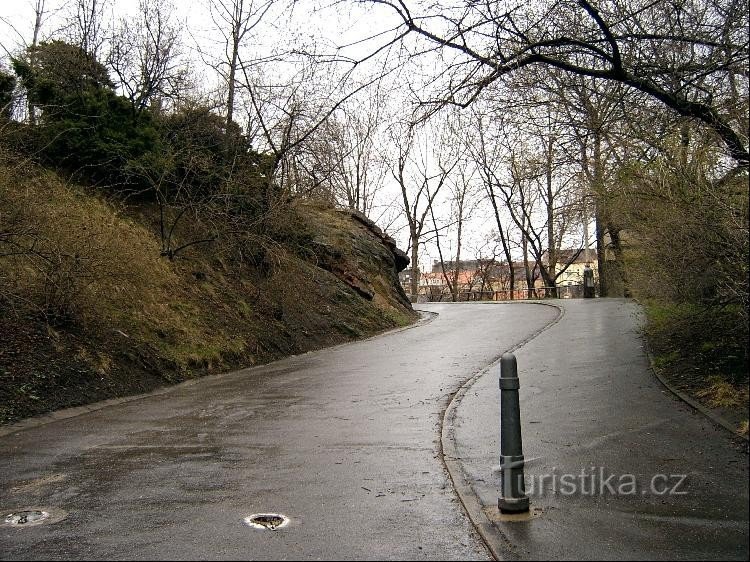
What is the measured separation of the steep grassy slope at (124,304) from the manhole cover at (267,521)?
220 inches

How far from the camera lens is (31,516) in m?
5.57

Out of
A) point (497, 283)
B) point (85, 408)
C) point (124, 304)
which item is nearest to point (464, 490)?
point (85, 408)

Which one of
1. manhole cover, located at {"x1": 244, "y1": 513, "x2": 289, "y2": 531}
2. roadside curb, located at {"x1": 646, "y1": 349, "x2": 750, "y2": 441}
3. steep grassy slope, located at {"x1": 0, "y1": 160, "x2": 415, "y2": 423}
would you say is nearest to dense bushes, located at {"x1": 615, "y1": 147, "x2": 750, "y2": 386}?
roadside curb, located at {"x1": 646, "y1": 349, "x2": 750, "y2": 441}

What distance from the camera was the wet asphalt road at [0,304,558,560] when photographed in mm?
4852

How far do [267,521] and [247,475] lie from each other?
1418 millimetres

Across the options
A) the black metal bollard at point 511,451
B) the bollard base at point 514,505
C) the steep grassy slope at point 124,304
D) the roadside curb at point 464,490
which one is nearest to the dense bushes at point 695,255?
the black metal bollard at point 511,451

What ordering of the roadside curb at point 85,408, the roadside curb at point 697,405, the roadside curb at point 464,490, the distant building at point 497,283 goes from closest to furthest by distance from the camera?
the roadside curb at point 464,490
the roadside curb at point 697,405
the roadside curb at point 85,408
the distant building at point 497,283

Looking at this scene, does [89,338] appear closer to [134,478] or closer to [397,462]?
[134,478]

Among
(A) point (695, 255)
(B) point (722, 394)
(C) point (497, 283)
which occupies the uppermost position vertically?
(C) point (497, 283)

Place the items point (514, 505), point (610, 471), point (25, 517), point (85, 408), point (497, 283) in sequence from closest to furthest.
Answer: point (514, 505) → point (25, 517) → point (610, 471) → point (85, 408) → point (497, 283)

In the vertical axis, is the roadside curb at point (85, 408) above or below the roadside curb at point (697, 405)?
below

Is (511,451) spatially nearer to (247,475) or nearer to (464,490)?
(464,490)

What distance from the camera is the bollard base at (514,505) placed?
17.0 ft

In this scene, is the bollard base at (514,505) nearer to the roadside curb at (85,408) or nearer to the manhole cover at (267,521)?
the manhole cover at (267,521)
